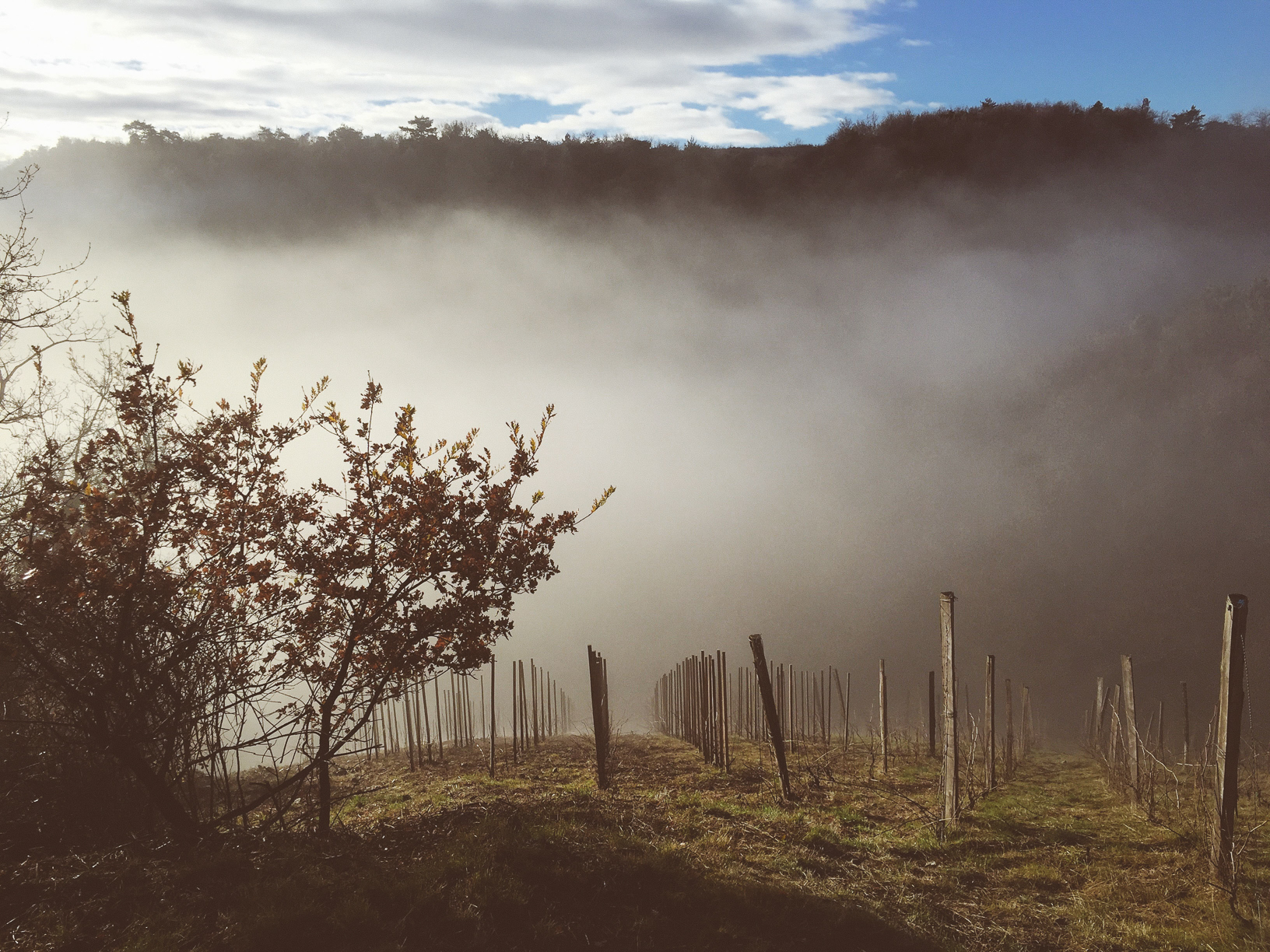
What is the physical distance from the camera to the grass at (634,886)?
221 inches

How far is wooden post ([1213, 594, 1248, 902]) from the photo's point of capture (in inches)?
259

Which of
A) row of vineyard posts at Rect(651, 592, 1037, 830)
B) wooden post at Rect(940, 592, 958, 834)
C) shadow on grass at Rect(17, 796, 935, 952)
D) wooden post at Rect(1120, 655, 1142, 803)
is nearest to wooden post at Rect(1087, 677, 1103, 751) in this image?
row of vineyard posts at Rect(651, 592, 1037, 830)

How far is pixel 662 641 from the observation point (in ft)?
218

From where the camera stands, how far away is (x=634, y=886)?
6629mm

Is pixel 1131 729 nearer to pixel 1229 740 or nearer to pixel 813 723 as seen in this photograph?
pixel 1229 740

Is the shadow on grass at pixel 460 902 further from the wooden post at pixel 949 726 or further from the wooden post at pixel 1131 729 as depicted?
the wooden post at pixel 1131 729

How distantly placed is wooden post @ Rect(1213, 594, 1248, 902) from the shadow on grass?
3511mm

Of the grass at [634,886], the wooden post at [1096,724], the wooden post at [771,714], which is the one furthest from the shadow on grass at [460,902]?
the wooden post at [1096,724]

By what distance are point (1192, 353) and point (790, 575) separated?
4036 centimetres

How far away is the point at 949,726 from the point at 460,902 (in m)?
6.50

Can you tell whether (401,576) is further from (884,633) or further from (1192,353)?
(1192,353)

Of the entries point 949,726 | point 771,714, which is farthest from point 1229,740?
point 771,714

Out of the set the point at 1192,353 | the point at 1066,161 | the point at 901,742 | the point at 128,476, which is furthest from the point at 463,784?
the point at 1066,161

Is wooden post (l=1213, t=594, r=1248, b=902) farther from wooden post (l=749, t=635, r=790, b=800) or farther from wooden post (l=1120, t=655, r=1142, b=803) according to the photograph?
wooden post (l=749, t=635, r=790, b=800)
